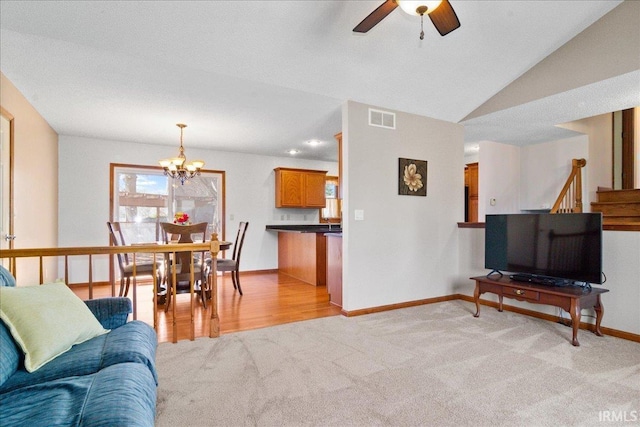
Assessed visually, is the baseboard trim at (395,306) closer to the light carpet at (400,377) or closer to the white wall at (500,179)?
the light carpet at (400,377)

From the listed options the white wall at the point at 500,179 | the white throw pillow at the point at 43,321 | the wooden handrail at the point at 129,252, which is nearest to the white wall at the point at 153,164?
the wooden handrail at the point at 129,252

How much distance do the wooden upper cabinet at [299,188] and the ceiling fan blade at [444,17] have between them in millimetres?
4743

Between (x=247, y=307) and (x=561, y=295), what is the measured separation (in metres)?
3.33

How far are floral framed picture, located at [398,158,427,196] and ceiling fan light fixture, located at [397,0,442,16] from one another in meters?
2.20

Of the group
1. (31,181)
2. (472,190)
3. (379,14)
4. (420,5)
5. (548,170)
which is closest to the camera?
(420,5)

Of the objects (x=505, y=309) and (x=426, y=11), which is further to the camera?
(x=505, y=309)

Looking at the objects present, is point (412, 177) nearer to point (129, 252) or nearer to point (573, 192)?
point (573, 192)

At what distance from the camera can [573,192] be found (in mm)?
4730

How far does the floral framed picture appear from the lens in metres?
4.12

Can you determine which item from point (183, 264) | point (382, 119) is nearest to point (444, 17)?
point (382, 119)

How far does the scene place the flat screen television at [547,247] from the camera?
302 centimetres

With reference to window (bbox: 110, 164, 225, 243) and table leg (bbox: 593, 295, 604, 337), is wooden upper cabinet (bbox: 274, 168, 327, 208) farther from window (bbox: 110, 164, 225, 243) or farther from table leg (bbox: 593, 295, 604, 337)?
table leg (bbox: 593, 295, 604, 337)

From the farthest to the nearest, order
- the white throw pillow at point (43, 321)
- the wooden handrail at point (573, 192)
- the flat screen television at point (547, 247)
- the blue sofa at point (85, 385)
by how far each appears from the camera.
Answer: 1. the wooden handrail at point (573, 192)
2. the flat screen television at point (547, 247)
3. the white throw pillow at point (43, 321)
4. the blue sofa at point (85, 385)

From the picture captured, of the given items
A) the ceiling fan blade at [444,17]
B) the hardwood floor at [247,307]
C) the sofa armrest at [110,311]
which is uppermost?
the ceiling fan blade at [444,17]
